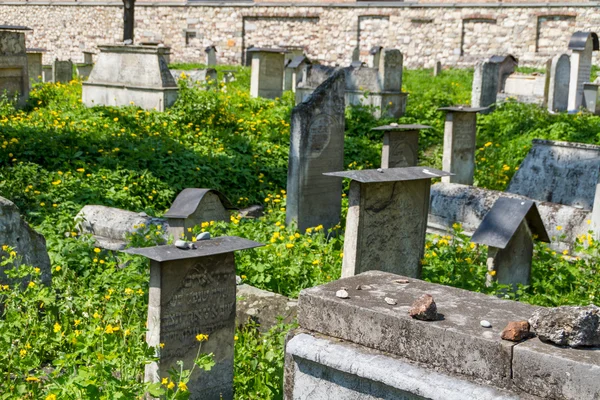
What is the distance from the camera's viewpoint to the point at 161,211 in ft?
32.9

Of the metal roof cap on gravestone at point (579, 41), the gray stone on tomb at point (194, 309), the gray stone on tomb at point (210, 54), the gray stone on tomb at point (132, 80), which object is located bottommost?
the gray stone on tomb at point (194, 309)

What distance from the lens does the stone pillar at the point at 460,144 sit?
37.3 ft

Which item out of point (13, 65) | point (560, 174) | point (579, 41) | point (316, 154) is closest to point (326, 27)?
point (579, 41)

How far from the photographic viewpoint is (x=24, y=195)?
9445 millimetres

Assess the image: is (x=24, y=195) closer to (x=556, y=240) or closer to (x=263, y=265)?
(x=263, y=265)

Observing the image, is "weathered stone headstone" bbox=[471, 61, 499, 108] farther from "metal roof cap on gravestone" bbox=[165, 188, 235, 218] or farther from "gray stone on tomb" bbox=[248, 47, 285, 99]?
"metal roof cap on gravestone" bbox=[165, 188, 235, 218]

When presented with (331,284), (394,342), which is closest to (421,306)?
(394,342)

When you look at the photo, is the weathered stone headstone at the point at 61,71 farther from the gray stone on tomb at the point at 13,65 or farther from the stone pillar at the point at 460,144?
the stone pillar at the point at 460,144

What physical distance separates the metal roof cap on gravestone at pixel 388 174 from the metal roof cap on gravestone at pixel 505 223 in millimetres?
743

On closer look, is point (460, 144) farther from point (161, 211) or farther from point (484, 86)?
point (484, 86)

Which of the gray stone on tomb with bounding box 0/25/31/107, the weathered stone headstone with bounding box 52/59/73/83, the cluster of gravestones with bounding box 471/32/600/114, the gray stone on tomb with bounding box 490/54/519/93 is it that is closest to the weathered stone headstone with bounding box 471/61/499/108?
the cluster of gravestones with bounding box 471/32/600/114

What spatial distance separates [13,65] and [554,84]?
1015cm

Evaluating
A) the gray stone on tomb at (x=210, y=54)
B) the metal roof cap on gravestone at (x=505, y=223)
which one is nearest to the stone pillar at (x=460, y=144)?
the metal roof cap on gravestone at (x=505, y=223)

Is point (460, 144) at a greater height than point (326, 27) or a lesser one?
lesser
